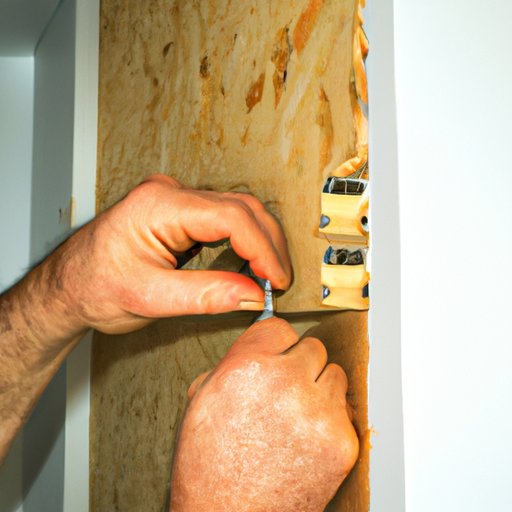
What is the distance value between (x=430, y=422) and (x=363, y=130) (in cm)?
33

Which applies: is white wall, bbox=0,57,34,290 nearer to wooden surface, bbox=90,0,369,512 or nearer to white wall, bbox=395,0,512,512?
wooden surface, bbox=90,0,369,512

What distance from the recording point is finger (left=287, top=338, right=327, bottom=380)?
0.72 meters

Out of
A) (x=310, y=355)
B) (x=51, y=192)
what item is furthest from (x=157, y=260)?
(x=51, y=192)

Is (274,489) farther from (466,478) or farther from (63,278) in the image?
(63,278)

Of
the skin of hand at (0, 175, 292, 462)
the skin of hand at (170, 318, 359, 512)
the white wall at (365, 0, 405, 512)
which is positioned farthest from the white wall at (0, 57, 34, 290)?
the white wall at (365, 0, 405, 512)

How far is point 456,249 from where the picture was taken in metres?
0.61

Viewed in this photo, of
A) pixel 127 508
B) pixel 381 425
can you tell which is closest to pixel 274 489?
pixel 381 425

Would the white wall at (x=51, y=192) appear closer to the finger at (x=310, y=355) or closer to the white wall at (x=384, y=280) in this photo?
the finger at (x=310, y=355)

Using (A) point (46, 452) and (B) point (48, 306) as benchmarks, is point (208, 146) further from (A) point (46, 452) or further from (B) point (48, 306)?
(A) point (46, 452)

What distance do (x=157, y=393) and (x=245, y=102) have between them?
0.63 m

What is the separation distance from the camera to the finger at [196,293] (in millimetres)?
744

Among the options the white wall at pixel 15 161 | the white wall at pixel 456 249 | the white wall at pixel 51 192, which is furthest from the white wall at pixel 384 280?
the white wall at pixel 15 161

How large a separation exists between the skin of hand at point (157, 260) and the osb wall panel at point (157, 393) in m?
0.13

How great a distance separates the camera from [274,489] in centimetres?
67
